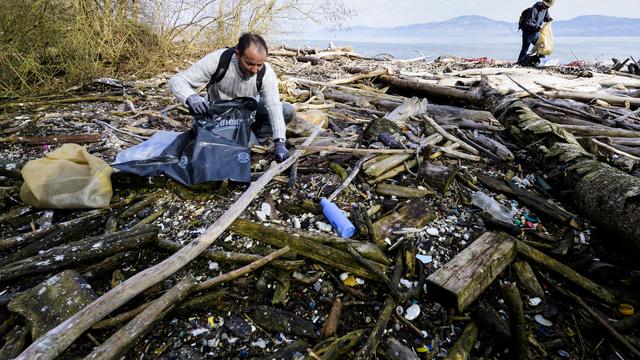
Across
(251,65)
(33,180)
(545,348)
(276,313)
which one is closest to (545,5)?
(251,65)

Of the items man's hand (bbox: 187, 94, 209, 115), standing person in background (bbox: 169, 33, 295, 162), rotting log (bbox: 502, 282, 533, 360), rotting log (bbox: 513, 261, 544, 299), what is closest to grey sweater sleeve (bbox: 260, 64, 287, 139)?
standing person in background (bbox: 169, 33, 295, 162)

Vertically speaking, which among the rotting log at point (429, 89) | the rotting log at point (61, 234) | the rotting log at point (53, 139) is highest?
the rotting log at point (429, 89)

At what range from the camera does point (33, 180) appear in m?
2.86

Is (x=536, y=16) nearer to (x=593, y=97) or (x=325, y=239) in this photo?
(x=593, y=97)

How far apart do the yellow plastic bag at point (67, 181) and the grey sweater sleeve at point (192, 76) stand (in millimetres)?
1165

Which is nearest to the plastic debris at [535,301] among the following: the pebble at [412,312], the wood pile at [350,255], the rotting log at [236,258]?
the wood pile at [350,255]

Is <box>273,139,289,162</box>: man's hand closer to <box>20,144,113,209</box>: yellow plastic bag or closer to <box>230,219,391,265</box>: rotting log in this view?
<box>230,219,391,265</box>: rotting log

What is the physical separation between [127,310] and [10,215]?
1927mm

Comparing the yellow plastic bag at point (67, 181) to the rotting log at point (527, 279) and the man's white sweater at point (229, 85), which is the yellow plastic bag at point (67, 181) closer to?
the man's white sweater at point (229, 85)

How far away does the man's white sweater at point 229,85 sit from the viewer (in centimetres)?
379

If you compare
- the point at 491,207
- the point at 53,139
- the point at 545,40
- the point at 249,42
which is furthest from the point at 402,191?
the point at 545,40

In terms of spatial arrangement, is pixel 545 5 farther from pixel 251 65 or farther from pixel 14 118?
pixel 14 118

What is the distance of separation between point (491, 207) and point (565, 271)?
0.87 meters

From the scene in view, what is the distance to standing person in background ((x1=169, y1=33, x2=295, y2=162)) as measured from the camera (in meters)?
3.54
